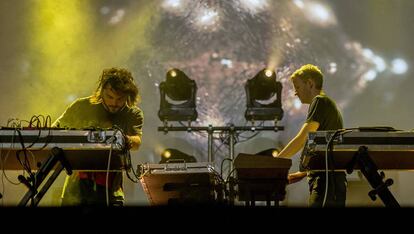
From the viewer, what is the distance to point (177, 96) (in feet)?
18.3

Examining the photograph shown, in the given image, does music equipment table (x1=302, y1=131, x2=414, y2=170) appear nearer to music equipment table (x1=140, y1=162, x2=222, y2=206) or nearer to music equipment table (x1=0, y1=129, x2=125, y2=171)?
music equipment table (x1=140, y1=162, x2=222, y2=206)

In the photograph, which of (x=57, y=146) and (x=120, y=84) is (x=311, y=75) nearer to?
(x=120, y=84)

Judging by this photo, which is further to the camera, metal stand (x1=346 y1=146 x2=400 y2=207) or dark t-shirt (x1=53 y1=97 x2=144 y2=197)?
dark t-shirt (x1=53 y1=97 x2=144 y2=197)

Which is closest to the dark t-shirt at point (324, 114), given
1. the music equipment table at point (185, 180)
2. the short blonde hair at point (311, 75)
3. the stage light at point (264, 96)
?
the short blonde hair at point (311, 75)

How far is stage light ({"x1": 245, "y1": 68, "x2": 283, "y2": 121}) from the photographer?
5.47 m

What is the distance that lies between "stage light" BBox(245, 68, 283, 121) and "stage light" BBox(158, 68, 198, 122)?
569 mm

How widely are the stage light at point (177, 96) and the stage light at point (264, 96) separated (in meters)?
0.57

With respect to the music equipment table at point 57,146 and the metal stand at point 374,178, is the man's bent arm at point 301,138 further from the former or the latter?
the music equipment table at point 57,146

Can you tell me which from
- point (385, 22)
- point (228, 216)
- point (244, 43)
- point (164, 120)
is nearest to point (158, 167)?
point (228, 216)

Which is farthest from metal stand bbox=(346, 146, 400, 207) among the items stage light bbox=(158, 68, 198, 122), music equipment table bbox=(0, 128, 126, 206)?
stage light bbox=(158, 68, 198, 122)

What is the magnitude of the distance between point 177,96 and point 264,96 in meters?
A: 0.90

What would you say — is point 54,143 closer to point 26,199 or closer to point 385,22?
point 26,199

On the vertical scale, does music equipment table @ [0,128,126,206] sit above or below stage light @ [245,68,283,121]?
below

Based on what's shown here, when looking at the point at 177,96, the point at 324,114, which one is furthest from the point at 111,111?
the point at 177,96
